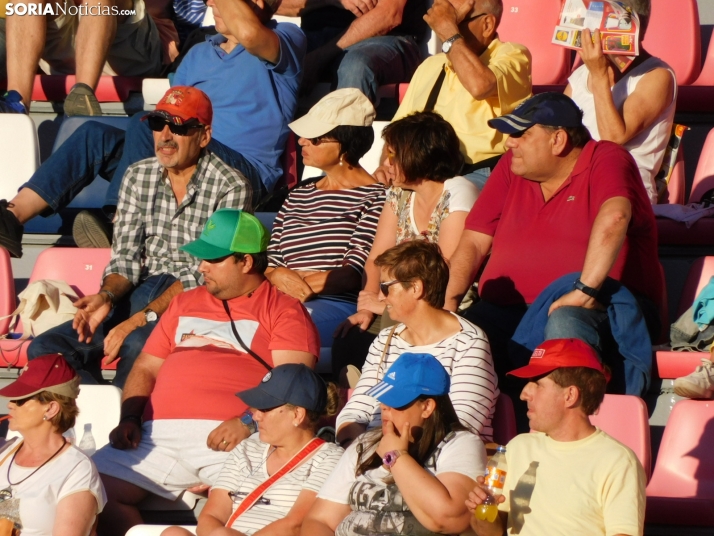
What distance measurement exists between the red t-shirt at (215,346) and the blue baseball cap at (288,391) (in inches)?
15.9

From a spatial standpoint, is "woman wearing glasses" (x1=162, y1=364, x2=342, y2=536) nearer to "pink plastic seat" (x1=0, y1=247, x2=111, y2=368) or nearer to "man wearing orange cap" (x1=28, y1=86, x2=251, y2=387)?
"man wearing orange cap" (x1=28, y1=86, x2=251, y2=387)

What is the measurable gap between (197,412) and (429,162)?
4.02ft

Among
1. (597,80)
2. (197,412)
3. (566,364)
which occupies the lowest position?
(197,412)

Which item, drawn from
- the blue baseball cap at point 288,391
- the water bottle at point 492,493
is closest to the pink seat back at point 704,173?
the blue baseball cap at point 288,391

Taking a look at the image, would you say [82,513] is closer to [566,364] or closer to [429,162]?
[566,364]

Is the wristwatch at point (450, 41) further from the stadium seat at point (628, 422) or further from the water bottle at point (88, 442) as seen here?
the water bottle at point (88, 442)

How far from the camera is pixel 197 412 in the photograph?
147 inches

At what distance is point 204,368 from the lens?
379 cm

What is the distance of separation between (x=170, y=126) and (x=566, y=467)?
7.79 feet

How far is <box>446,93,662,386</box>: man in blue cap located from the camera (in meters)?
3.86

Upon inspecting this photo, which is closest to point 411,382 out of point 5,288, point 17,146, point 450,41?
point 450,41

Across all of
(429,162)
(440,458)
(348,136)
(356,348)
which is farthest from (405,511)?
(348,136)

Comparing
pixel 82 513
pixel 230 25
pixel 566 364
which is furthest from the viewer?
pixel 230 25

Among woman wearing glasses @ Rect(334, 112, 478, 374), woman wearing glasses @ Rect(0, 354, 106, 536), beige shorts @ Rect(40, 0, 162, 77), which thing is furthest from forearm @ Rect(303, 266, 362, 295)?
beige shorts @ Rect(40, 0, 162, 77)
